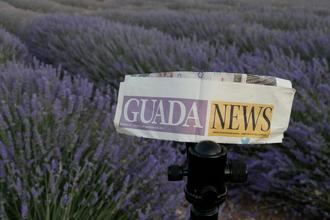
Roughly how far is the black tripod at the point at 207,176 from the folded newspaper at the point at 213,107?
1.0 inches

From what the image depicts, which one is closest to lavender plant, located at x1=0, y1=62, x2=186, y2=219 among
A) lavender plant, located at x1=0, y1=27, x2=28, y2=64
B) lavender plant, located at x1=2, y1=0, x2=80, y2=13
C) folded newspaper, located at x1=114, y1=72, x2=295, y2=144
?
folded newspaper, located at x1=114, y1=72, x2=295, y2=144

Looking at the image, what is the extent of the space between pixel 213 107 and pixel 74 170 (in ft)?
2.65

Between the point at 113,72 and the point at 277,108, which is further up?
the point at 277,108

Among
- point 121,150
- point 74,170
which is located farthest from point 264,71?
point 74,170

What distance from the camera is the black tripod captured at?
0.80 metres

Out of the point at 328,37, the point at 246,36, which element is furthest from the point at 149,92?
the point at 246,36

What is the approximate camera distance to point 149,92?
32.5 inches

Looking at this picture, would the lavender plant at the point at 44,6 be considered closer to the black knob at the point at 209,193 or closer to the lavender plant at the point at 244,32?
the lavender plant at the point at 244,32

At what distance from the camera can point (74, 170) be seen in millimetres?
1451

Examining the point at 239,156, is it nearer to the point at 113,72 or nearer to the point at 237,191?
the point at 237,191

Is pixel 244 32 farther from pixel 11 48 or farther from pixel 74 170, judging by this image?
pixel 74 170

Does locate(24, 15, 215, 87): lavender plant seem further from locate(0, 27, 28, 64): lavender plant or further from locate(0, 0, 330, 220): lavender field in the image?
locate(0, 27, 28, 64): lavender plant

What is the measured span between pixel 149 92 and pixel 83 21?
4207 millimetres

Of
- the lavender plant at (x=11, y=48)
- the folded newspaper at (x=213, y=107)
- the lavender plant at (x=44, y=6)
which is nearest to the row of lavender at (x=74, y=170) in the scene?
the folded newspaper at (x=213, y=107)
